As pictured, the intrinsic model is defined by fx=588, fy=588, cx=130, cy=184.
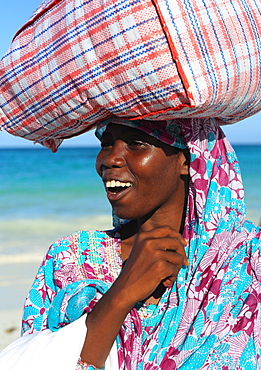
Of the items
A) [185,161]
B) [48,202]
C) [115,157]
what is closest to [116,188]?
[115,157]

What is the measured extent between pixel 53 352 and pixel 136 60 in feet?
3.59

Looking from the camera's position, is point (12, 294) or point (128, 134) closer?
point (128, 134)

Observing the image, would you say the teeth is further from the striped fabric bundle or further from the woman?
the striped fabric bundle

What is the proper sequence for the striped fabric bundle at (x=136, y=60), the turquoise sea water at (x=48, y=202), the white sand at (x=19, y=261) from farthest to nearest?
the turquoise sea water at (x=48, y=202) < the white sand at (x=19, y=261) < the striped fabric bundle at (x=136, y=60)

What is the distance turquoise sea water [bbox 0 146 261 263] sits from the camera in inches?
404

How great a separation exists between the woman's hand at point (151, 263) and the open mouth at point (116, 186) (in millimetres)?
201

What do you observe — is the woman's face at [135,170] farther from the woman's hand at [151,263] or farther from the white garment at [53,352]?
the white garment at [53,352]

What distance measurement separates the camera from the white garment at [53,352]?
2.13 m

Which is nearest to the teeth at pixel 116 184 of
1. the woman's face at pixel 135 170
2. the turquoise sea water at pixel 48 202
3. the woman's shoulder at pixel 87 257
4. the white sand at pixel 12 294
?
the woman's face at pixel 135 170

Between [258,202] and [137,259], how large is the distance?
13.8 meters

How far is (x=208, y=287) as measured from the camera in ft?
7.43

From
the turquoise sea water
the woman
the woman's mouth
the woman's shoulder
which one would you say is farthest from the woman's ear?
the turquoise sea water

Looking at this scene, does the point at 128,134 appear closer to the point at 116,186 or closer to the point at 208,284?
the point at 116,186

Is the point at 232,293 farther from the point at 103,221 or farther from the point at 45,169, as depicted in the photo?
the point at 45,169
